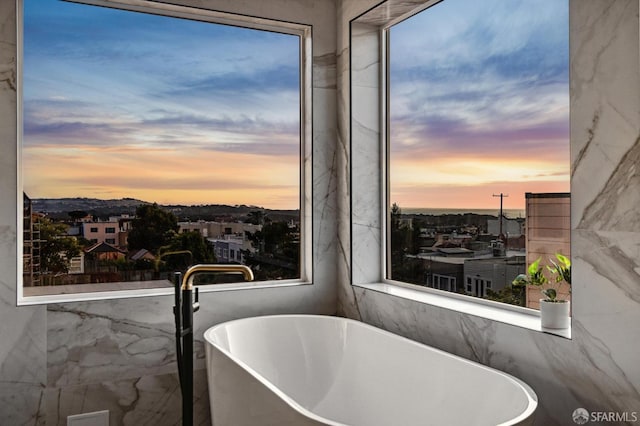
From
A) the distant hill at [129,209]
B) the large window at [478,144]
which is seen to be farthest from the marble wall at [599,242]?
the distant hill at [129,209]

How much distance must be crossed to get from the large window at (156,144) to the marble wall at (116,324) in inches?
4.7

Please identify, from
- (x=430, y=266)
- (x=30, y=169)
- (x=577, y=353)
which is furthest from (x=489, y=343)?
(x=30, y=169)

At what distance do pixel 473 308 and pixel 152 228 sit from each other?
1.73m

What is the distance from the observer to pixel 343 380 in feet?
9.26

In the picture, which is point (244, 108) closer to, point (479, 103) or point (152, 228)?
point (152, 228)

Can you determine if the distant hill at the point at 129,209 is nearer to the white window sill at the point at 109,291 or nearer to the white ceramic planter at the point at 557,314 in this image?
the white window sill at the point at 109,291

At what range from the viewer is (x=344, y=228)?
329 centimetres

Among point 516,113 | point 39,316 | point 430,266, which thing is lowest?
point 39,316

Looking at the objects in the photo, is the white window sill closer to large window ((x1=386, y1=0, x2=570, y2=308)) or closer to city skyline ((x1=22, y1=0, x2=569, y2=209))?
city skyline ((x1=22, y1=0, x2=569, y2=209))

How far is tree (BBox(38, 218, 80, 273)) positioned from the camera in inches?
110

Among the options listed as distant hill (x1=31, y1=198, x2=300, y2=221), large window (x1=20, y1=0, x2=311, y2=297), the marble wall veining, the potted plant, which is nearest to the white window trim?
the marble wall veining

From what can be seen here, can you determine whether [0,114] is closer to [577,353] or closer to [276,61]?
[276,61]

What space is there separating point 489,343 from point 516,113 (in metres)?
0.98

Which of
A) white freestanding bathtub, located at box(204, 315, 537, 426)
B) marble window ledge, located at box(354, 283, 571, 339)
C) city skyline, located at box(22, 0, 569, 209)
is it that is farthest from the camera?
city skyline, located at box(22, 0, 569, 209)
